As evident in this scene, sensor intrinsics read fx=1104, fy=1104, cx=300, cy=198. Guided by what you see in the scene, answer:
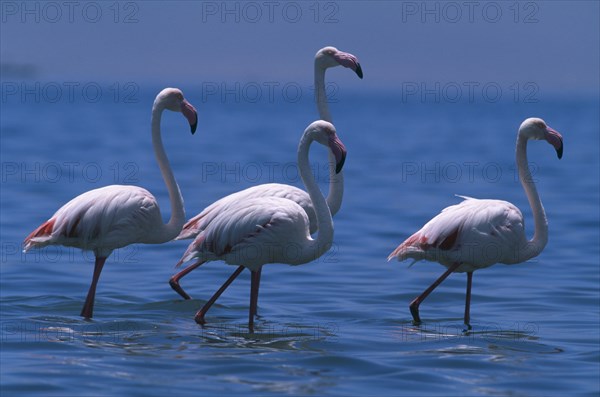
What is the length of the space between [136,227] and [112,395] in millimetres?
2278

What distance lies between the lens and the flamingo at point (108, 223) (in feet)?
26.0

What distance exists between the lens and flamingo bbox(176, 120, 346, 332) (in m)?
7.50

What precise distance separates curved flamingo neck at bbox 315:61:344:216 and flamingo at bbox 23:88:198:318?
117 cm

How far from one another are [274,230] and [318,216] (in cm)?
32

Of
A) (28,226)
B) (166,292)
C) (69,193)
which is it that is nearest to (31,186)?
(69,193)

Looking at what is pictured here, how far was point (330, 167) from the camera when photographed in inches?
339

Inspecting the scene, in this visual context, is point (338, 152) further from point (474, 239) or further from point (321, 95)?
point (321, 95)

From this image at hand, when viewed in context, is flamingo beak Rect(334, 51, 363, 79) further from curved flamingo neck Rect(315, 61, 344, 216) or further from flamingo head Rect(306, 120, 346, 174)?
flamingo head Rect(306, 120, 346, 174)

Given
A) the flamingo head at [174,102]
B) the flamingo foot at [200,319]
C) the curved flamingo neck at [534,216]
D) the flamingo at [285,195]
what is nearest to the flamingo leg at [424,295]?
the curved flamingo neck at [534,216]

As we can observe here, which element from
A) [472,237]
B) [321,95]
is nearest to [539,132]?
[472,237]

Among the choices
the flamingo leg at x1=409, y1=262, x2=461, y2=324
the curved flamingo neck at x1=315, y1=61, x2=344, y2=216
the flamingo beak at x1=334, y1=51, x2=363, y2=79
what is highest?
the flamingo beak at x1=334, y1=51, x2=363, y2=79

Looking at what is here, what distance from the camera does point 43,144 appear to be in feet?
115

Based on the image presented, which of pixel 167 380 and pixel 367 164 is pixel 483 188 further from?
pixel 167 380

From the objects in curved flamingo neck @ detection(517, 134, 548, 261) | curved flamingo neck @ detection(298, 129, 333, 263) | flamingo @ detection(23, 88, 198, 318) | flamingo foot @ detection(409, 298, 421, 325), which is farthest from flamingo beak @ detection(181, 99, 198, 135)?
curved flamingo neck @ detection(517, 134, 548, 261)
